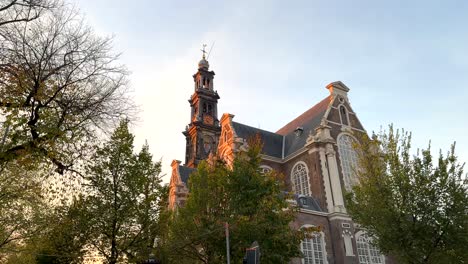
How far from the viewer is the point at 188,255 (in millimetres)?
17812

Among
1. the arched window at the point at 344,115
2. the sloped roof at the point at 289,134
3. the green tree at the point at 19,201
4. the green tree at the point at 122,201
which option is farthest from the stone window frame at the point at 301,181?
the green tree at the point at 19,201

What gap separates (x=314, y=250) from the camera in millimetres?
26938

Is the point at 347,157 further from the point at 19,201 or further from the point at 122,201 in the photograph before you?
the point at 19,201

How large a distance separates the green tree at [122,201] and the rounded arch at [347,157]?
67.7 feet

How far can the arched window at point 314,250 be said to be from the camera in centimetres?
2636

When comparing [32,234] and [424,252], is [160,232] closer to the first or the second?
[32,234]

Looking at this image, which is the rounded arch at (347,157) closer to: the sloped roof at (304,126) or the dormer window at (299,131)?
the sloped roof at (304,126)

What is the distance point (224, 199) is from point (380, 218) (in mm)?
7520

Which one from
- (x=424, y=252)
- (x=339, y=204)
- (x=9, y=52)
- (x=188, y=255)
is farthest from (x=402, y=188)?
(x=9, y=52)

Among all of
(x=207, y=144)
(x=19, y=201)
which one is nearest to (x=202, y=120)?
(x=207, y=144)

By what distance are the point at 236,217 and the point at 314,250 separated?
12279 mm

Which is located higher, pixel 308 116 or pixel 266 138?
pixel 308 116

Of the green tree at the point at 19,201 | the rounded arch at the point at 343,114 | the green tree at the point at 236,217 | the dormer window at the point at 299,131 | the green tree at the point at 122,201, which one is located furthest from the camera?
the dormer window at the point at 299,131

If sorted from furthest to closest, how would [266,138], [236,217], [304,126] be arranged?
[266,138] → [304,126] → [236,217]
